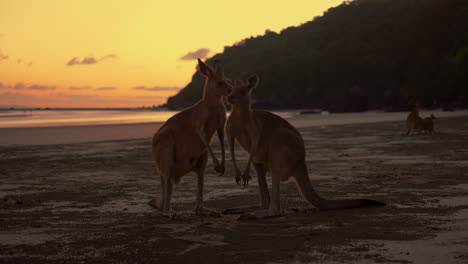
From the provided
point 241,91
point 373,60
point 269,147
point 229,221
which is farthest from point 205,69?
point 373,60

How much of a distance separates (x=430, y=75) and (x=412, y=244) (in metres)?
62.2

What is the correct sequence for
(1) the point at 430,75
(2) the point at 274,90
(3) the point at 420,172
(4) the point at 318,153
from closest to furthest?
(3) the point at 420,172, (4) the point at 318,153, (1) the point at 430,75, (2) the point at 274,90

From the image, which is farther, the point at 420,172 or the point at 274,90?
the point at 274,90

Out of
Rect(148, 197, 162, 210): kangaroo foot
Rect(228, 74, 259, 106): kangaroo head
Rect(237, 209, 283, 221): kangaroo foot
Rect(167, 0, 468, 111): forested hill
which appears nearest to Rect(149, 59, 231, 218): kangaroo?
Rect(228, 74, 259, 106): kangaroo head

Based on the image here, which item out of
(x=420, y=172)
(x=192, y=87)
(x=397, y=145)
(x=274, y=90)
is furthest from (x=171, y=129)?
(x=192, y=87)

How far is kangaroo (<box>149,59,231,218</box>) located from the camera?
19.5ft

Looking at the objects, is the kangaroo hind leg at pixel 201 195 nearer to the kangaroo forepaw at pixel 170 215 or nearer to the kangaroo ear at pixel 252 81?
the kangaroo forepaw at pixel 170 215

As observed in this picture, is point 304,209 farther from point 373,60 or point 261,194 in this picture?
point 373,60

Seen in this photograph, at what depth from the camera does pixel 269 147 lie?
5.93 metres

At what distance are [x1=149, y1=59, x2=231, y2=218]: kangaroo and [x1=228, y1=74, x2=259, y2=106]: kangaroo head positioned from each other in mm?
130

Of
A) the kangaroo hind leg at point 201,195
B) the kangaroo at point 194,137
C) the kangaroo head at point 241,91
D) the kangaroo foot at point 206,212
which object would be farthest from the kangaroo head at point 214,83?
the kangaroo foot at point 206,212

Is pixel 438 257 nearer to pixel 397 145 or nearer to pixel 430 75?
pixel 397 145

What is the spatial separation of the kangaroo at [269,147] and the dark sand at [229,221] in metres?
0.15

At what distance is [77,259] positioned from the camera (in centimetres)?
427
